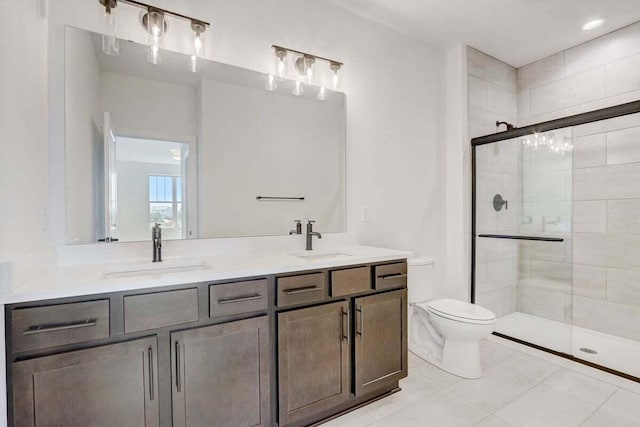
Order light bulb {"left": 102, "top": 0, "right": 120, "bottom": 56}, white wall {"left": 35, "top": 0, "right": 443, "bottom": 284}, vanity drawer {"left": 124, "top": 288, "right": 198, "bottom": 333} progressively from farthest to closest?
white wall {"left": 35, "top": 0, "right": 443, "bottom": 284}
light bulb {"left": 102, "top": 0, "right": 120, "bottom": 56}
vanity drawer {"left": 124, "top": 288, "right": 198, "bottom": 333}

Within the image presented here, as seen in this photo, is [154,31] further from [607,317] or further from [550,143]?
[607,317]

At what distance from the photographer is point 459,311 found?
2316 mm

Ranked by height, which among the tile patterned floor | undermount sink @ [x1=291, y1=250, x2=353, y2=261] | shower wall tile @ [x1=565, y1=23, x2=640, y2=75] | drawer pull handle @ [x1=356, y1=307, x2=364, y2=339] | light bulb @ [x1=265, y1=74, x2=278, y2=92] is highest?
shower wall tile @ [x1=565, y1=23, x2=640, y2=75]

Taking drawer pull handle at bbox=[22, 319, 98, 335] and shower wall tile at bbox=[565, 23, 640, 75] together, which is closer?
drawer pull handle at bbox=[22, 319, 98, 335]

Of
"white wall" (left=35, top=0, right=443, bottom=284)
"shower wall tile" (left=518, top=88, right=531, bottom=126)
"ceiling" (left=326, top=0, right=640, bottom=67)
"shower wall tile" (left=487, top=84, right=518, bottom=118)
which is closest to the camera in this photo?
"white wall" (left=35, top=0, right=443, bottom=284)

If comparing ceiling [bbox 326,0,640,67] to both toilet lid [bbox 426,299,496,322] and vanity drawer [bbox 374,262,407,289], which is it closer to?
vanity drawer [bbox 374,262,407,289]

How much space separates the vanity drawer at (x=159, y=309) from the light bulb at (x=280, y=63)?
1.52m

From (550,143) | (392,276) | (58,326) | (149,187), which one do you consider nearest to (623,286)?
(550,143)

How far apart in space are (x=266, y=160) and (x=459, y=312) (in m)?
1.77

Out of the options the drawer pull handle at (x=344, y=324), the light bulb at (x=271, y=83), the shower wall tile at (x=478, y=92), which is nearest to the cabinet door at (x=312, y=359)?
the drawer pull handle at (x=344, y=324)

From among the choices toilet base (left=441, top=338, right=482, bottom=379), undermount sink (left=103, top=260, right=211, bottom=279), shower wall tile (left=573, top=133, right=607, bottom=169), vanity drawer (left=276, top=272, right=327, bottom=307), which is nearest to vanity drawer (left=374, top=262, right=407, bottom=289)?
vanity drawer (left=276, top=272, right=327, bottom=307)

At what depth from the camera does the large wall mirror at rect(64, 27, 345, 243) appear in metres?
1.64

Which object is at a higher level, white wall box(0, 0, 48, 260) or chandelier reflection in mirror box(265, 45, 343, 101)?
chandelier reflection in mirror box(265, 45, 343, 101)

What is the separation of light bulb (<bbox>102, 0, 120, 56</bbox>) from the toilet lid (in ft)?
8.58
